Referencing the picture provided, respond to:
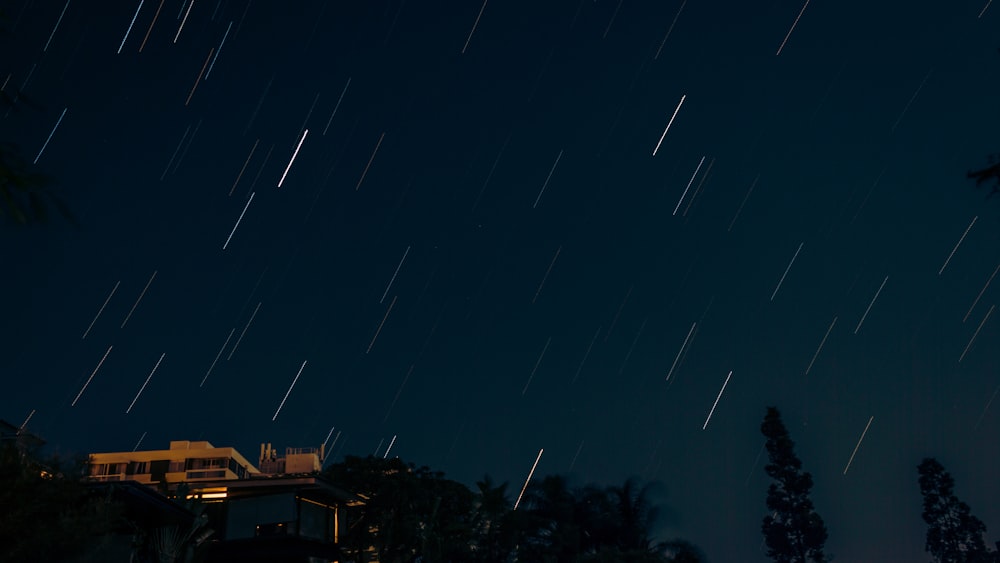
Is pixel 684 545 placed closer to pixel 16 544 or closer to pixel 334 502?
pixel 334 502

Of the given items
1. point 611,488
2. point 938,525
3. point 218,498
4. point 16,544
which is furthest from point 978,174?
point 938,525

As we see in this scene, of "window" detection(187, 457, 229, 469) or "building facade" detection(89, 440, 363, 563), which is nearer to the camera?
"building facade" detection(89, 440, 363, 563)

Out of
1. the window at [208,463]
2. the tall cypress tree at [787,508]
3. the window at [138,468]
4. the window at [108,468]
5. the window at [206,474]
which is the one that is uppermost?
the tall cypress tree at [787,508]

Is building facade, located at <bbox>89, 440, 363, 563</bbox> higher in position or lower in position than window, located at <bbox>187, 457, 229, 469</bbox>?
lower

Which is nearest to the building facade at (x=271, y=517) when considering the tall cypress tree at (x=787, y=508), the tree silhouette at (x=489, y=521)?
the tree silhouette at (x=489, y=521)

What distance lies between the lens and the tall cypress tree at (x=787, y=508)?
50594mm

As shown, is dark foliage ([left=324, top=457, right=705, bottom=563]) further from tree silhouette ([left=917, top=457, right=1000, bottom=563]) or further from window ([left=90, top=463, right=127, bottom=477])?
window ([left=90, top=463, right=127, bottom=477])

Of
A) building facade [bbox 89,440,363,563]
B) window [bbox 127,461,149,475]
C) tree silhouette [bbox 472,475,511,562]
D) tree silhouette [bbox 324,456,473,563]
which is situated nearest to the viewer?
building facade [bbox 89,440,363,563]

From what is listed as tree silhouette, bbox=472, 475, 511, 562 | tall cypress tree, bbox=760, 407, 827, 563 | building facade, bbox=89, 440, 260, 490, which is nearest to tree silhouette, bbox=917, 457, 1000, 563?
tall cypress tree, bbox=760, 407, 827, 563

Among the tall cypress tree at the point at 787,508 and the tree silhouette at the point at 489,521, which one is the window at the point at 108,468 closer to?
the tree silhouette at the point at 489,521

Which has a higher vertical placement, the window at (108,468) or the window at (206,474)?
the window at (206,474)

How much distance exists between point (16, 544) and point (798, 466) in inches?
1976

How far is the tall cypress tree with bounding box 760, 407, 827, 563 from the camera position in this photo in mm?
A: 50594


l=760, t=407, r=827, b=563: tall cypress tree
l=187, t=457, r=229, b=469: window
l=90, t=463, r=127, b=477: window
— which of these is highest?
l=760, t=407, r=827, b=563: tall cypress tree
